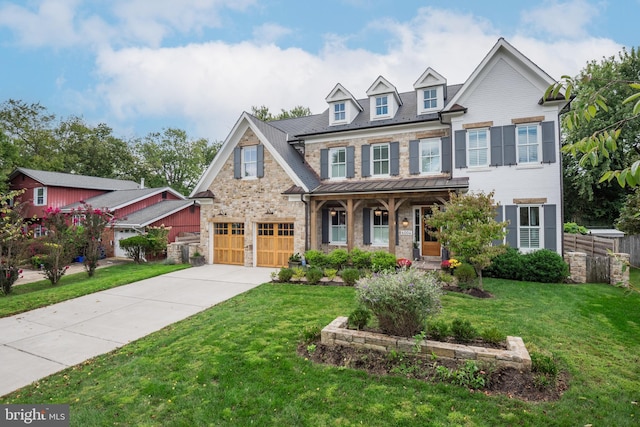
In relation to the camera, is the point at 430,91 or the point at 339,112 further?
the point at 339,112

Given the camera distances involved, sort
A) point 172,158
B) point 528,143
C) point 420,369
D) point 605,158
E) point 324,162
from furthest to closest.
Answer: point 172,158 → point 605,158 → point 324,162 → point 528,143 → point 420,369

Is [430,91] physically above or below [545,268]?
above

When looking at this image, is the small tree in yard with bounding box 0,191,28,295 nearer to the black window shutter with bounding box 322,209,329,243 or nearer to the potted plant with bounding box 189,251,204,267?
the potted plant with bounding box 189,251,204,267

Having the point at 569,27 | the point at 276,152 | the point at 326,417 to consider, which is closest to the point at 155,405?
the point at 326,417

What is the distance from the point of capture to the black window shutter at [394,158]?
14.8 metres

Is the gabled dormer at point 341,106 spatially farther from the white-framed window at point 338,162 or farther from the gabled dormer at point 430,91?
the gabled dormer at point 430,91

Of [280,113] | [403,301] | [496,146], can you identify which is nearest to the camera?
[403,301]

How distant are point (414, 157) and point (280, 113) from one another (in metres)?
23.2

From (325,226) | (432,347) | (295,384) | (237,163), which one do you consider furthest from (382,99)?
(295,384)

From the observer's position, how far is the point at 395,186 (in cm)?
1328

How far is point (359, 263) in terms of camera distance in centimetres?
1221

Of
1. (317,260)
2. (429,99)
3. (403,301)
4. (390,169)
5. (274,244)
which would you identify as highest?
(429,99)

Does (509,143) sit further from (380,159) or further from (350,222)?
(350,222)

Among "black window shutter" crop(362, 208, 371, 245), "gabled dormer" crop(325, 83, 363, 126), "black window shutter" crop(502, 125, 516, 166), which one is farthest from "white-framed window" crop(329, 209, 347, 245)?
"black window shutter" crop(502, 125, 516, 166)
